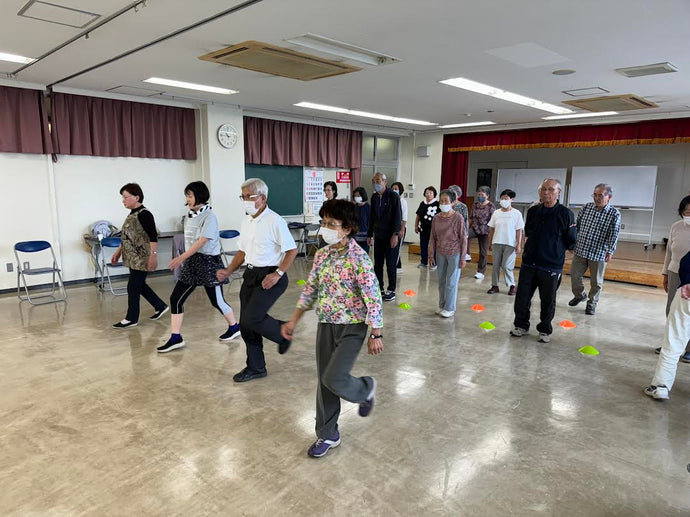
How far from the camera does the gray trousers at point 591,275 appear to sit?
548cm

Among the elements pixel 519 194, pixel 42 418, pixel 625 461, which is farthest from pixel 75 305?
pixel 519 194

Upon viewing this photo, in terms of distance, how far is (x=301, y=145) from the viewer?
30.4 feet

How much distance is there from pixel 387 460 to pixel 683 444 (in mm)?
1812

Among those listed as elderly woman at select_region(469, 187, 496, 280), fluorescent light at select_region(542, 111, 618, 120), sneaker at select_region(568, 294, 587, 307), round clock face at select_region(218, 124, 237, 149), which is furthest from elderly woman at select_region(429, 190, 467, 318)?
fluorescent light at select_region(542, 111, 618, 120)

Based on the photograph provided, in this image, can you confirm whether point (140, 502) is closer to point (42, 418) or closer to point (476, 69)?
point (42, 418)

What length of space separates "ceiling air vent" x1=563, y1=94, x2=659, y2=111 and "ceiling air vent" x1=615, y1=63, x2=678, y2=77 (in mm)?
1342

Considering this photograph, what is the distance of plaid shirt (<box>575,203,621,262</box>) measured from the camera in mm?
5211

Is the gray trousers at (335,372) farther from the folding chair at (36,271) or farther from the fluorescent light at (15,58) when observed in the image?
the folding chair at (36,271)

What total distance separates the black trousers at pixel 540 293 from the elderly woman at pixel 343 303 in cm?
256

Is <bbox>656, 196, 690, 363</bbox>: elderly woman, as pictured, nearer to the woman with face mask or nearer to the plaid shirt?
the plaid shirt

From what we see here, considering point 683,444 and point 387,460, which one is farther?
point 683,444

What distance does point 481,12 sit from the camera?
10.9 feet

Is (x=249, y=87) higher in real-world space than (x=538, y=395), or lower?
higher

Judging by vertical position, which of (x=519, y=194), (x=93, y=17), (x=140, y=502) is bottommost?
(x=140, y=502)
